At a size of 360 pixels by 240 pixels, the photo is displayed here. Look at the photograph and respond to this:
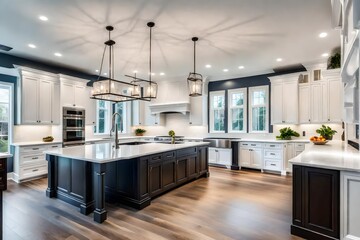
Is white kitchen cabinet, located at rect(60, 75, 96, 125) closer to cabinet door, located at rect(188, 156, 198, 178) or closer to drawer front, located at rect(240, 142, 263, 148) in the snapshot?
cabinet door, located at rect(188, 156, 198, 178)

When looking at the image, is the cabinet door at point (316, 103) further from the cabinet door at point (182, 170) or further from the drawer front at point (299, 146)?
the cabinet door at point (182, 170)

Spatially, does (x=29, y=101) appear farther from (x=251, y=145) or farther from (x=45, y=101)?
(x=251, y=145)

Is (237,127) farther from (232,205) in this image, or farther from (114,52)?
(114,52)

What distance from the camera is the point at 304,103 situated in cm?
561

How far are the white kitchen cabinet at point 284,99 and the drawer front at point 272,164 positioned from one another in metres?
1.10

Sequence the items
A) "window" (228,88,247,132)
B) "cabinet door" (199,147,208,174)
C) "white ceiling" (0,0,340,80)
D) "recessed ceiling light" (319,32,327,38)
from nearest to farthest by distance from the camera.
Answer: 1. "white ceiling" (0,0,340,80)
2. "recessed ceiling light" (319,32,327,38)
3. "cabinet door" (199,147,208,174)
4. "window" (228,88,247,132)

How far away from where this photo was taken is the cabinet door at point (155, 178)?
354 centimetres

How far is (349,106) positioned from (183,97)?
4900mm

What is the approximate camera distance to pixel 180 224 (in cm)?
278

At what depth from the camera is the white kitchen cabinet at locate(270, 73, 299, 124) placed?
5.64 m

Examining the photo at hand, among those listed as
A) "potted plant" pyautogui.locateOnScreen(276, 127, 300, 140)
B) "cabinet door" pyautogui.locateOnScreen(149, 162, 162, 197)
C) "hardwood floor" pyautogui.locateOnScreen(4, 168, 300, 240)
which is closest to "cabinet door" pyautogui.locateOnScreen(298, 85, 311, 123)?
"potted plant" pyautogui.locateOnScreen(276, 127, 300, 140)

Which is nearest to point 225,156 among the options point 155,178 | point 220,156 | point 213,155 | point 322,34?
point 220,156

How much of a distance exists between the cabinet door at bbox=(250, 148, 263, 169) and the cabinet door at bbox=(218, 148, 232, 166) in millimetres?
623

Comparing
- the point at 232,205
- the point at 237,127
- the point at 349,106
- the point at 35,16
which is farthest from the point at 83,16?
the point at 237,127
